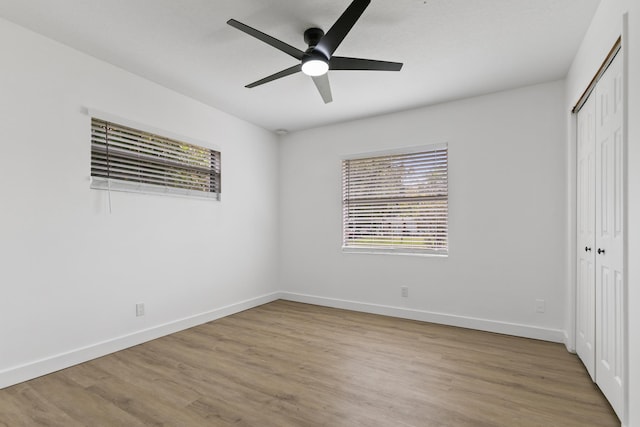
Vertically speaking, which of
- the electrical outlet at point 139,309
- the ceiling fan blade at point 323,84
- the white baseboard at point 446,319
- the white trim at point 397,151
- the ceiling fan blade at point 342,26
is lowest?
the white baseboard at point 446,319

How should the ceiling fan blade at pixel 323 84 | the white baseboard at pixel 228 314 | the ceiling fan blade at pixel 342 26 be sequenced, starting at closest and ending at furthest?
the ceiling fan blade at pixel 342 26 < the white baseboard at pixel 228 314 < the ceiling fan blade at pixel 323 84

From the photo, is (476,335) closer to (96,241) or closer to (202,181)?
(202,181)

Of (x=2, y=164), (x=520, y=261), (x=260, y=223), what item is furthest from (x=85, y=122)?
(x=520, y=261)

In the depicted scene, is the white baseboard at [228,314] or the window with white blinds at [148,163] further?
the window with white blinds at [148,163]

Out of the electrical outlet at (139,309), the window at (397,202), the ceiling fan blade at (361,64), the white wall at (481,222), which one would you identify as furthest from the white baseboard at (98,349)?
the ceiling fan blade at (361,64)

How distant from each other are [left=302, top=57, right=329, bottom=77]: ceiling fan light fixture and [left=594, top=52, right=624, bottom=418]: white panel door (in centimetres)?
178

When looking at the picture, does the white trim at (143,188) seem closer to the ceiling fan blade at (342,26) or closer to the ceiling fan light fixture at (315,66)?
the ceiling fan light fixture at (315,66)

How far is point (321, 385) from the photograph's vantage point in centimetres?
235

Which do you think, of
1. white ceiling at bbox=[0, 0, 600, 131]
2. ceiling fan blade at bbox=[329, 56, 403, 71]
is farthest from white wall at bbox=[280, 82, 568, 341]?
ceiling fan blade at bbox=[329, 56, 403, 71]

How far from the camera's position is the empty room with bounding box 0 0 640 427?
2.08 m

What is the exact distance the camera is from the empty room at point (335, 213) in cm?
208

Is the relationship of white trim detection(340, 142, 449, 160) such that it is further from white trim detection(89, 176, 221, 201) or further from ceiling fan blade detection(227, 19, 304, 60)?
ceiling fan blade detection(227, 19, 304, 60)

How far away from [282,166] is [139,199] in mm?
2350

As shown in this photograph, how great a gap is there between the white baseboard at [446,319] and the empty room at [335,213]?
1.0 inches
